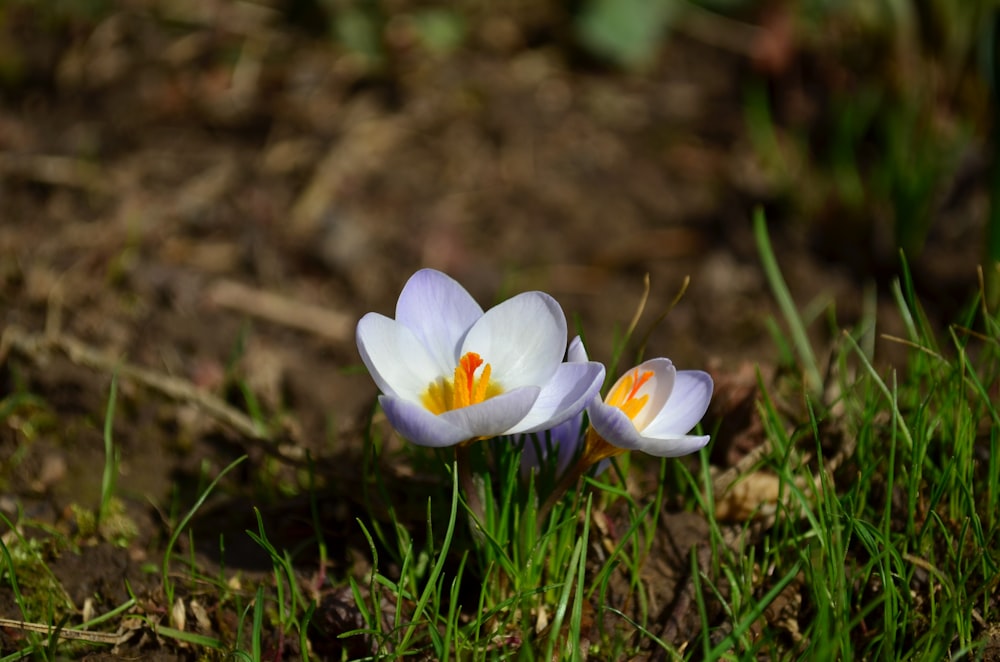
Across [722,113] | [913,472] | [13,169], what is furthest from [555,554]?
[722,113]

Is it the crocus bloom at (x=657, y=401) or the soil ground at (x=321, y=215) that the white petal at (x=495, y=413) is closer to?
the crocus bloom at (x=657, y=401)

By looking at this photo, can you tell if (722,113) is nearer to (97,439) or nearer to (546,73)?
(546,73)

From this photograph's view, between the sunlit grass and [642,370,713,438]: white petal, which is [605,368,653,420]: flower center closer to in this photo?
[642,370,713,438]: white petal

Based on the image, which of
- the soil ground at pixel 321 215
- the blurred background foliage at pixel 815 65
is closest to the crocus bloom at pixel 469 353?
the soil ground at pixel 321 215

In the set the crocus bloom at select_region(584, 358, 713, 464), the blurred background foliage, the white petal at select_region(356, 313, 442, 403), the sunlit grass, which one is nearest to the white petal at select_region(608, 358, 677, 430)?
the crocus bloom at select_region(584, 358, 713, 464)

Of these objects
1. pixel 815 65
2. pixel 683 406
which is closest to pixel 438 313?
pixel 683 406

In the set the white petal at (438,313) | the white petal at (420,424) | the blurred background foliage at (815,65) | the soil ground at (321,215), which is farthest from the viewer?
the blurred background foliage at (815,65)
